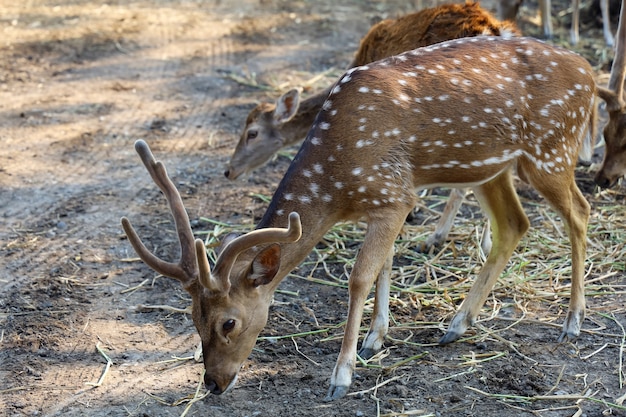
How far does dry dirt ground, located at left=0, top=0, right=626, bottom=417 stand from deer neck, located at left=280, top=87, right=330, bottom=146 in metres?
0.47

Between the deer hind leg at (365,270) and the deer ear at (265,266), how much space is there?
1.59ft

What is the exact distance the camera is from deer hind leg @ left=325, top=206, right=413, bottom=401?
4699 mm

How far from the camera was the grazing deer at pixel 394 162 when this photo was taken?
449 cm

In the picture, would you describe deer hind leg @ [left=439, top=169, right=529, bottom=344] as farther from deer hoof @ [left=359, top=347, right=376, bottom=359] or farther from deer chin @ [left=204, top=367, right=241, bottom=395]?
deer chin @ [left=204, top=367, right=241, bottom=395]

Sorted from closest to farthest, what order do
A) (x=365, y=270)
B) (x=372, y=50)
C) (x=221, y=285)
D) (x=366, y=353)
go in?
(x=221, y=285) < (x=365, y=270) < (x=366, y=353) < (x=372, y=50)

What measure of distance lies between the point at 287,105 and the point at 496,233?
8.15 ft

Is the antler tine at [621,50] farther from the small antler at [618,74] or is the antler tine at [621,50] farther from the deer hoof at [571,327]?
the deer hoof at [571,327]

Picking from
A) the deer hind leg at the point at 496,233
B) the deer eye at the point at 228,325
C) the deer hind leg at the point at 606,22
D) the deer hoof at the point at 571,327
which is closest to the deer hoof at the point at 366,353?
the deer hind leg at the point at 496,233

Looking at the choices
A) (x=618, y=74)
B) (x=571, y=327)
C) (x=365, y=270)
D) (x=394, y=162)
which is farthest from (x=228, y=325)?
(x=618, y=74)

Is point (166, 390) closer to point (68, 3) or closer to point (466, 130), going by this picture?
A: point (466, 130)

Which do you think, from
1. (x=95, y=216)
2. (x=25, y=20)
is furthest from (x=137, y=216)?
(x=25, y=20)

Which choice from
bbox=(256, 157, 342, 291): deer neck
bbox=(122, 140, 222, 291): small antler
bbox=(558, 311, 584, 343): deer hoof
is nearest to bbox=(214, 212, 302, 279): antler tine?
bbox=(122, 140, 222, 291): small antler

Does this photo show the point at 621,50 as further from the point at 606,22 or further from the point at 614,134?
the point at 606,22

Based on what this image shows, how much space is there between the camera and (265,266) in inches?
178
